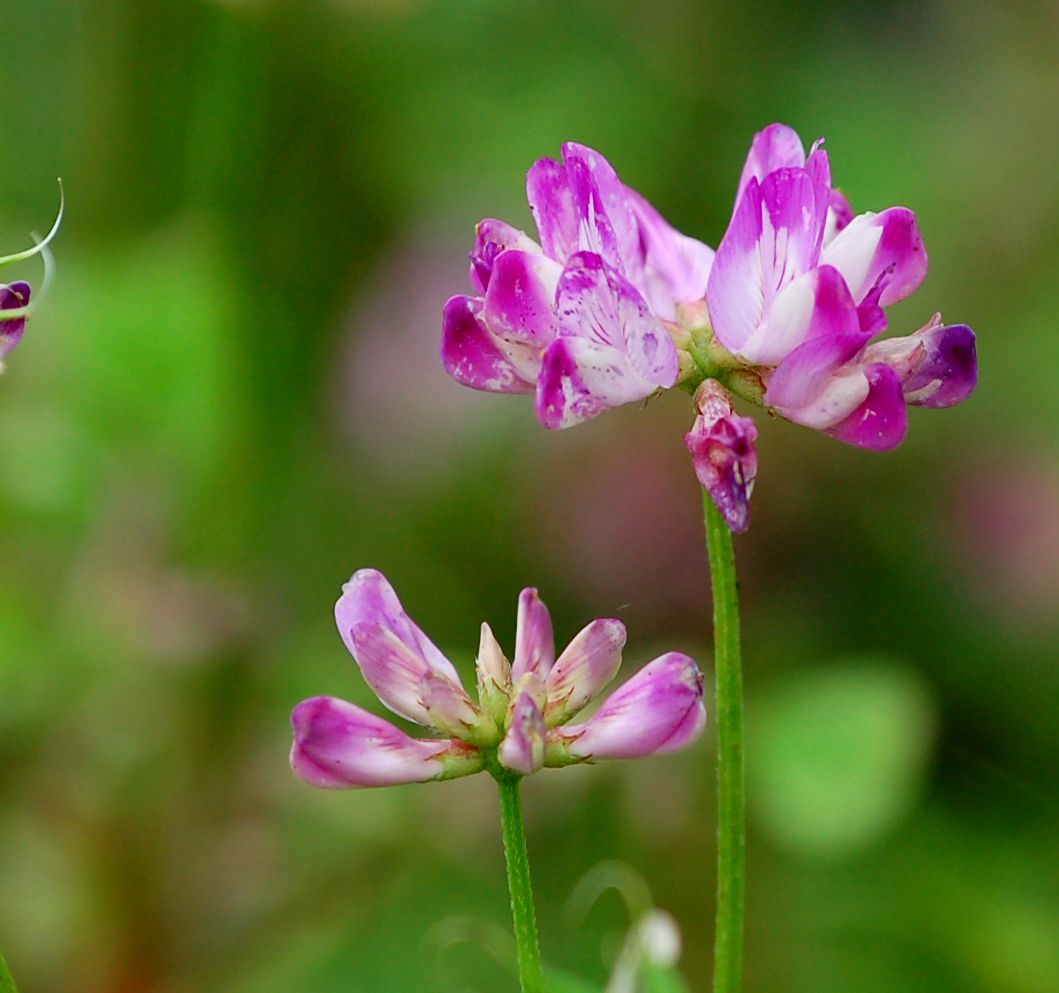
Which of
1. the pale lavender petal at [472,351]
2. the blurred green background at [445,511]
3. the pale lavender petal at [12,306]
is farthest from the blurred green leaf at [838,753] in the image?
the pale lavender petal at [12,306]

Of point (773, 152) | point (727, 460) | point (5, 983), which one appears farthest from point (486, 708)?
point (773, 152)

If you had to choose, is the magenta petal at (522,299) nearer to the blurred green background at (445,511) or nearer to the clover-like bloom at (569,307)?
the clover-like bloom at (569,307)

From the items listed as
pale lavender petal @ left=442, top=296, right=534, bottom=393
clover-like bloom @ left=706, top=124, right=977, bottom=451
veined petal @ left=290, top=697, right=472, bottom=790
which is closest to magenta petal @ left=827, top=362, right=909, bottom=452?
clover-like bloom @ left=706, top=124, right=977, bottom=451

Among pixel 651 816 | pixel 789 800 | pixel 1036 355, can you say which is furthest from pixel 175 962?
pixel 1036 355

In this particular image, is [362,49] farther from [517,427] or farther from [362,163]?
[517,427]

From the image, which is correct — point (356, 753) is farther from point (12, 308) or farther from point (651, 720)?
point (12, 308)

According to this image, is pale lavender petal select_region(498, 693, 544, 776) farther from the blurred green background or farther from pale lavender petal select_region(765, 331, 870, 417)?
the blurred green background
